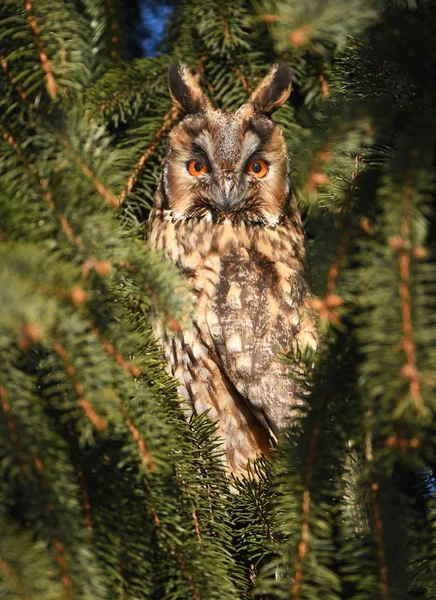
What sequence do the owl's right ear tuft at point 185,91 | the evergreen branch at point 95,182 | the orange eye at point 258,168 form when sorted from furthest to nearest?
1. the orange eye at point 258,168
2. the owl's right ear tuft at point 185,91
3. the evergreen branch at point 95,182

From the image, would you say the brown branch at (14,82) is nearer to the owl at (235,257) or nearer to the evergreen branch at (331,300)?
the evergreen branch at (331,300)

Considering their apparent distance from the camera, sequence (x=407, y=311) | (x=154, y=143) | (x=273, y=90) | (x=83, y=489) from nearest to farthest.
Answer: (x=407, y=311), (x=83, y=489), (x=273, y=90), (x=154, y=143)

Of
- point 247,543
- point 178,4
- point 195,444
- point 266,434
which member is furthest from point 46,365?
point 178,4

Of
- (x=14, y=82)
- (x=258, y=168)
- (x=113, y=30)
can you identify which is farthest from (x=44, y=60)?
(x=258, y=168)

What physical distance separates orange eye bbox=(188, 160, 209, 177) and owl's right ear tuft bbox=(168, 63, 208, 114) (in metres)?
0.16

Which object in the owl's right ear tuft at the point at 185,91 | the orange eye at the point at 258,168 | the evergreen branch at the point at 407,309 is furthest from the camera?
the orange eye at the point at 258,168

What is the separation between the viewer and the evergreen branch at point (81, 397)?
0.95 m

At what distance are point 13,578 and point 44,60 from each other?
859mm

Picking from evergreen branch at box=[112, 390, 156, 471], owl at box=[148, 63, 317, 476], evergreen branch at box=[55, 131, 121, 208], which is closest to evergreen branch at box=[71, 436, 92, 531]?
evergreen branch at box=[112, 390, 156, 471]

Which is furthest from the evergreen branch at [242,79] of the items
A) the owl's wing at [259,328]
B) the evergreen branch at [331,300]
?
the evergreen branch at [331,300]

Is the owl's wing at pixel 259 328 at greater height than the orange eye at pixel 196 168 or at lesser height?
lesser

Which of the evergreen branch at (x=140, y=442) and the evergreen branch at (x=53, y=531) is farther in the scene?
the evergreen branch at (x=140, y=442)

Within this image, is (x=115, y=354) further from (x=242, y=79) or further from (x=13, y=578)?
(x=242, y=79)

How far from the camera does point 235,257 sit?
214 centimetres
